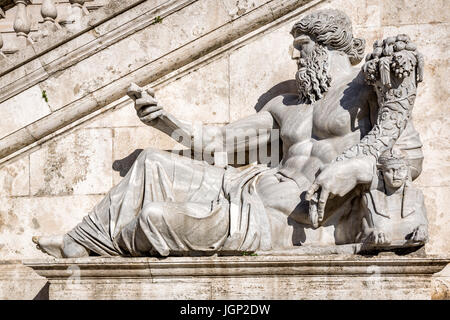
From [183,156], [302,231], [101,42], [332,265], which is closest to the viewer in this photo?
[332,265]

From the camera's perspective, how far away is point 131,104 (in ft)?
29.6

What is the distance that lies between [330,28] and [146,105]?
61.9 inches

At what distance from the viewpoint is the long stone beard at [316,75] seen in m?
8.28

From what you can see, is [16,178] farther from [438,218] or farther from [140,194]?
[438,218]

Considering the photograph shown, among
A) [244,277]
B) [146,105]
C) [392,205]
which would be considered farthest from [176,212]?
[392,205]

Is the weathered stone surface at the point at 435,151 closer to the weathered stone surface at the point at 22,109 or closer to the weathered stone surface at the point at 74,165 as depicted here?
the weathered stone surface at the point at 74,165

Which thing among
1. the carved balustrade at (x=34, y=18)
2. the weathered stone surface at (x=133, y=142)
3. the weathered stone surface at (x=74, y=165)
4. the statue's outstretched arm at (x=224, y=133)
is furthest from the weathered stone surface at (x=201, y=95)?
the carved balustrade at (x=34, y=18)

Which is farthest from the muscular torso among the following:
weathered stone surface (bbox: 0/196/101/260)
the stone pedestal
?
weathered stone surface (bbox: 0/196/101/260)

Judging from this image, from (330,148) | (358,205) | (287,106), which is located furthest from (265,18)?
(358,205)

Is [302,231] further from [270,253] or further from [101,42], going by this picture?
[101,42]

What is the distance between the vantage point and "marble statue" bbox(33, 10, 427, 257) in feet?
24.6

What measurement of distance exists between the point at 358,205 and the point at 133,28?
2.61 m

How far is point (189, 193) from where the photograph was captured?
7.98 m

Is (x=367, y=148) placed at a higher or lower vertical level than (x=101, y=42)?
lower
